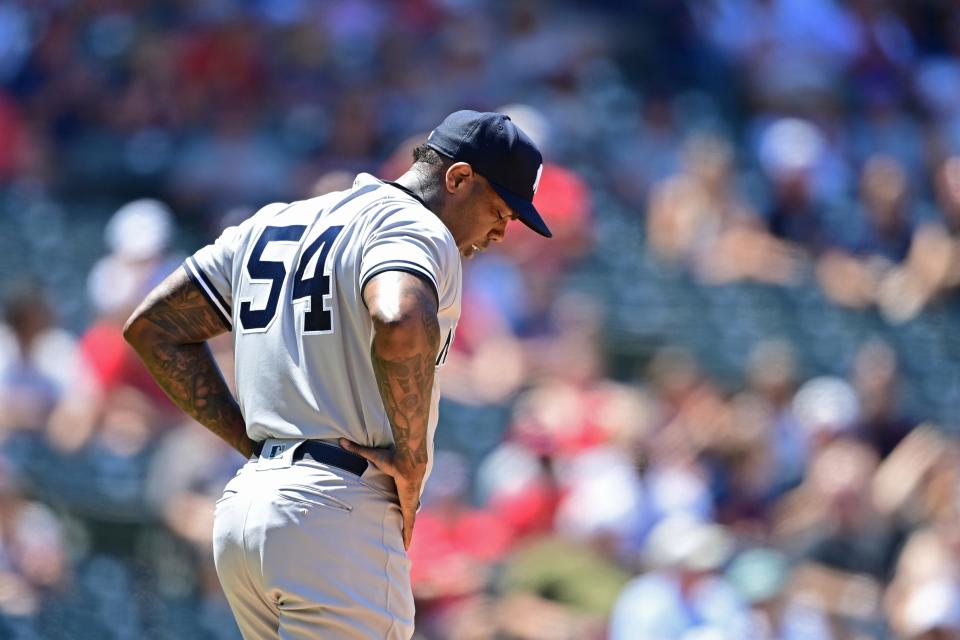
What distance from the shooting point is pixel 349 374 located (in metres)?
3.19

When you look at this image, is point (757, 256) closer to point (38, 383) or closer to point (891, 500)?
point (891, 500)

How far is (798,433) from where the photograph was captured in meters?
7.88

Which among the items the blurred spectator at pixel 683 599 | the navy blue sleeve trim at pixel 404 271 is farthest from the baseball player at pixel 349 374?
the blurred spectator at pixel 683 599

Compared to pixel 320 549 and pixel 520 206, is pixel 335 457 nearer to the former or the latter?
pixel 320 549

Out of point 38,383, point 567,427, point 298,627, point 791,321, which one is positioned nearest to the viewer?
point 298,627

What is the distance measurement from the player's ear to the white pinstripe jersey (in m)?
0.08

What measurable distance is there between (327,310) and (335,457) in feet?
0.99

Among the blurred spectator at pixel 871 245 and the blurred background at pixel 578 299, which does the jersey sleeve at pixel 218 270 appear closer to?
the blurred background at pixel 578 299

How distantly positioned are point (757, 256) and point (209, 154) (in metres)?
3.91

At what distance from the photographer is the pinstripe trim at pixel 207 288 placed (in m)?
3.50

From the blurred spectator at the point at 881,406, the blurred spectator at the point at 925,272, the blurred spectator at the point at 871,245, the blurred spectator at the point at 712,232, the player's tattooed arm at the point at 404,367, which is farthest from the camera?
the blurred spectator at the point at 712,232

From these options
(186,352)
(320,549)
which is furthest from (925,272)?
(320,549)

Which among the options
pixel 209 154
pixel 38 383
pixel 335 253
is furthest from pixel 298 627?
pixel 209 154

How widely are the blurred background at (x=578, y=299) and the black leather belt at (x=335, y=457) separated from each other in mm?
3623
